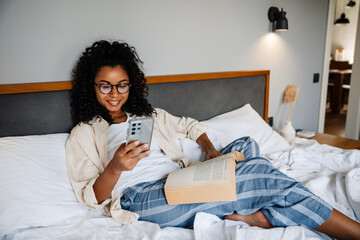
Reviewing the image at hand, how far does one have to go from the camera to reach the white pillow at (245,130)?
1653 mm

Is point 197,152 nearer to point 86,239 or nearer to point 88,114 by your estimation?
point 88,114

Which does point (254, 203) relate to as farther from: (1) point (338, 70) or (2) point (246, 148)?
(1) point (338, 70)

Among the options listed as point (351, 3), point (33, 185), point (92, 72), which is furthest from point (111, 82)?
point (351, 3)

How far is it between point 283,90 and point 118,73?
5.18 feet

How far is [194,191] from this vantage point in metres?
0.94

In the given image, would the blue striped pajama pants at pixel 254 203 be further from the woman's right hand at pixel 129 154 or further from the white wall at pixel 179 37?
the white wall at pixel 179 37

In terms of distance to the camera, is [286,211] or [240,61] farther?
[240,61]

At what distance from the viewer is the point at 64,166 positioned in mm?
1137

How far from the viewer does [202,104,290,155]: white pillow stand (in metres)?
1.65

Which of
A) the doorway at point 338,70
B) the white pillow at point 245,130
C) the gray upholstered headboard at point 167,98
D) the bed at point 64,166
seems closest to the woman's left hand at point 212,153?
the bed at point 64,166

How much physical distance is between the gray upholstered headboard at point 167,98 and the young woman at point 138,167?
3.7 inches

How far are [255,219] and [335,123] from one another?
12.4 feet

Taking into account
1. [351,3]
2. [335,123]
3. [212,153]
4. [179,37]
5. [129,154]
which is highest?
[351,3]

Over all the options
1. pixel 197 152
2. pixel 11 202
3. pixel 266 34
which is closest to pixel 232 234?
pixel 197 152
